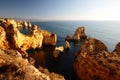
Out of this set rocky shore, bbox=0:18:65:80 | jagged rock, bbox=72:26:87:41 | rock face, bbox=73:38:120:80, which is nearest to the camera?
rocky shore, bbox=0:18:65:80

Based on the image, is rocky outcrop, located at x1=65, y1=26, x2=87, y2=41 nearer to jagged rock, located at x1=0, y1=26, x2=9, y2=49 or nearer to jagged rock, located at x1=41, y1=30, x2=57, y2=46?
jagged rock, located at x1=41, y1=30, x2=57, y2=46

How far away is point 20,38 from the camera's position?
180 ft

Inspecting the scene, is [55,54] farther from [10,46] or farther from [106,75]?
[106,75]

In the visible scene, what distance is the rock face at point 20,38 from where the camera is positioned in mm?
47028

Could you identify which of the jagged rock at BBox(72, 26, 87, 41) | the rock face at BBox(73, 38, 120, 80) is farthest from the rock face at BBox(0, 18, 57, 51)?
the jagged rock at BBox(72, 26, 87, 41)

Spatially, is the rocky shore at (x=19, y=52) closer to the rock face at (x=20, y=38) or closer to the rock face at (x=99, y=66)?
the rock face at (x=20, y=38)

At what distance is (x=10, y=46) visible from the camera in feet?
160

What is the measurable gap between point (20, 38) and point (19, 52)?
2373cm

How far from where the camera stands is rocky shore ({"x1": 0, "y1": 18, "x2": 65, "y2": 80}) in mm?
11445

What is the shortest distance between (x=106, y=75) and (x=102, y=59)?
3575 millimetres

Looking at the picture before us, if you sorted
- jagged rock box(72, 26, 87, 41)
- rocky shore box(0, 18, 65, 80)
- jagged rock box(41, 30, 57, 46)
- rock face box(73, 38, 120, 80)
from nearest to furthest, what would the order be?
rocky shore box(0, 18, 65, 80) → rock face box(73, 38, 120, 80) → jagged rock box(41, 30, 57, 46) → jagged rock box(72, 26, 87, 41)

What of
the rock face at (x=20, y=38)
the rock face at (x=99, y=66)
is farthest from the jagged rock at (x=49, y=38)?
the rock face at (x=99, y=66)

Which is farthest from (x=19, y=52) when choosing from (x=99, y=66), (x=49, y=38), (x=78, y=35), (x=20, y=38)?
(x=78, y=35)

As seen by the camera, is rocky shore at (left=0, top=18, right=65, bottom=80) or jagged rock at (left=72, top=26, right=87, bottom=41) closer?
rocky shore at (left=0, top=18, right=65, bottom=80)
